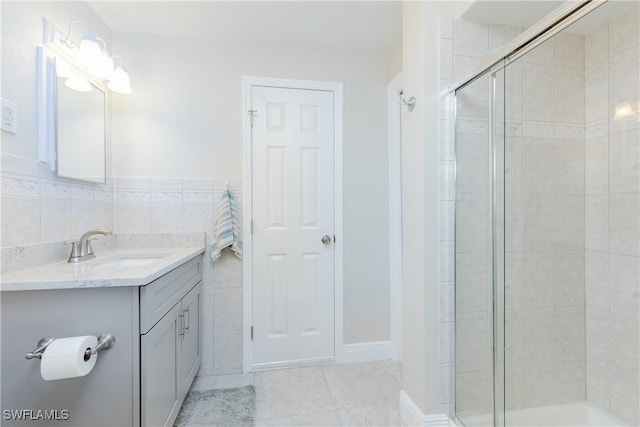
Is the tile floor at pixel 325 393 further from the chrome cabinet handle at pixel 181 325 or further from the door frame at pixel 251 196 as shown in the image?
the chrome cabinet handle at pixel 181 325

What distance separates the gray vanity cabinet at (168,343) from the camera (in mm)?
1149

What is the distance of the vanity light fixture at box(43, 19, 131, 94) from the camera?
4.83 ft

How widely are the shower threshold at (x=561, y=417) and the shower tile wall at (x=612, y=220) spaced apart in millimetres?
48

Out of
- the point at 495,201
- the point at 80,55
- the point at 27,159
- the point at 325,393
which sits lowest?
the point at 325,393

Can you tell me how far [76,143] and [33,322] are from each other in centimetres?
102

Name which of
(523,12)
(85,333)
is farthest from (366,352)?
(523,12)

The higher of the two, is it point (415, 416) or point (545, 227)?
point (545, 227)

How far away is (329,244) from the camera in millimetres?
2254

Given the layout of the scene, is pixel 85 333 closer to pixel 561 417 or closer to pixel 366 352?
pixel 366 352

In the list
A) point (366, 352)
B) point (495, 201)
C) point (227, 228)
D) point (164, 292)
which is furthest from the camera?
point (366, 352)

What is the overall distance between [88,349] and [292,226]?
4.55 ft

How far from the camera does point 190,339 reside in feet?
→ 5.86

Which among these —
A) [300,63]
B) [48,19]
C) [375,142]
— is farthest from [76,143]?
[375,142]

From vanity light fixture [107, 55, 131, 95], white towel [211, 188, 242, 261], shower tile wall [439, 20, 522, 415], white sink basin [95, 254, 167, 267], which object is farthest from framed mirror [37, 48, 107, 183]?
shower tile wall [439, 20, 522, 415]
